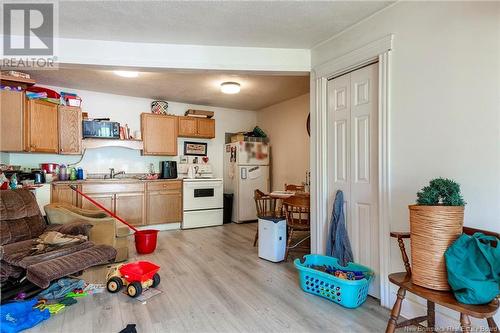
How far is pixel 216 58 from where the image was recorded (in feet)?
9.70

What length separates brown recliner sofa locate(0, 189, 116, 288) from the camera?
2146mm

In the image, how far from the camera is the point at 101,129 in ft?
15.3

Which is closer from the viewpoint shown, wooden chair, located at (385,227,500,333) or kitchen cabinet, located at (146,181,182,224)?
wooden chair, located at (385,227,500,333)

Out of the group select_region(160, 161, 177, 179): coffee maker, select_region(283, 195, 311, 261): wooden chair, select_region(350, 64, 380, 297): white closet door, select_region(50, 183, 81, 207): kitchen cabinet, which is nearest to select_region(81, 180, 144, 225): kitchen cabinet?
select_region(50, 183, 81, 207): kitchen cabinet

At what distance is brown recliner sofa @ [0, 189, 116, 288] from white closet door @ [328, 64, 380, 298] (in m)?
2.33

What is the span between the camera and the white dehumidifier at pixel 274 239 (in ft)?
11.1

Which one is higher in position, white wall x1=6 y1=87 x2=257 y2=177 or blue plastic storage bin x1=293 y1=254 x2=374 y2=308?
white wall x1=6 y1=87 x2=257 y2=177

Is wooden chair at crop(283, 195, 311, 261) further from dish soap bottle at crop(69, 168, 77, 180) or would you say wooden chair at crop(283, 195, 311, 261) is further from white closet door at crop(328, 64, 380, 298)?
dish soap bottle at crop(69, 168, 77, 180)

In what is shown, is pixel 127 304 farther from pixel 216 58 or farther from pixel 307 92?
pixel 307 92

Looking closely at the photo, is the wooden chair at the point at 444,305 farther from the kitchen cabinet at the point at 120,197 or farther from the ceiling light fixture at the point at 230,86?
the kitchen cabinet at the point at 120,197

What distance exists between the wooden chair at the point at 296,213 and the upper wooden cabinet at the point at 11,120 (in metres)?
3.56

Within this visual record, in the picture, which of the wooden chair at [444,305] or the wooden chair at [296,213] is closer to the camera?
the wooden chair at [444,305]

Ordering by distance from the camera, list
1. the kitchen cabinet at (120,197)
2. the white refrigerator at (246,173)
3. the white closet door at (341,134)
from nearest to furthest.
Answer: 1. the white closet door at (341,134)
2. the kitchen cabinet at (120,197)
3. the white refrigerator at (246,173)

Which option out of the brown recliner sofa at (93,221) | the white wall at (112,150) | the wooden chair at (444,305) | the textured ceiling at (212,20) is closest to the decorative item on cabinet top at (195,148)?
the white wall at (112,150)
